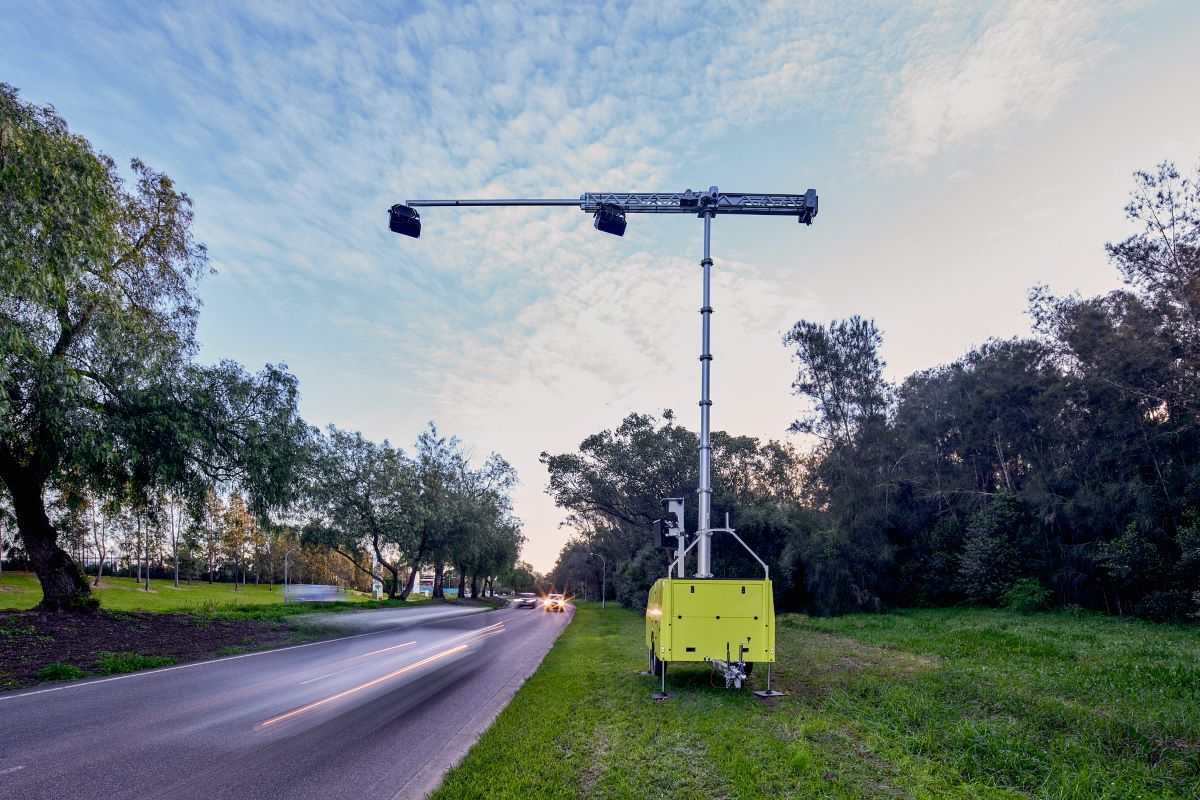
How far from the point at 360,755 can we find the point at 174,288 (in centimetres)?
1728

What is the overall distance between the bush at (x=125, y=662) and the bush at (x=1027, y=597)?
103ft

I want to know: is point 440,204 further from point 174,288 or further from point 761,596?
point 174,288

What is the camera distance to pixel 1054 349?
29.1m

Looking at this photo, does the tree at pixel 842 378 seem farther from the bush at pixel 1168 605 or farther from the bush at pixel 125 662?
the bush at pixel 125 662

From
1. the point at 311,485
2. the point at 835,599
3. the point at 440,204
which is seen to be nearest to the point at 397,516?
the point at 311,485

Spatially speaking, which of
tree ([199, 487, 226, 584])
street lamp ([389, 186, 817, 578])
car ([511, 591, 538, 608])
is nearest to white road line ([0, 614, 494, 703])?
tree ([199, 487, 226, 584])

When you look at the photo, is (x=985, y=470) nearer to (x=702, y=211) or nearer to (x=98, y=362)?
(x=702, y=211)

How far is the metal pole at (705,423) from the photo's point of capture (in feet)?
36.3

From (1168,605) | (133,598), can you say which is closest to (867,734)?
(1168,605)

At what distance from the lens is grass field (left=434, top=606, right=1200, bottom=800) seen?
5.36 m

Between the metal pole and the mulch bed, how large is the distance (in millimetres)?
10948

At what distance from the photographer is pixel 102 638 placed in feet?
46.7

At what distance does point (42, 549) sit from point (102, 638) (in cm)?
446

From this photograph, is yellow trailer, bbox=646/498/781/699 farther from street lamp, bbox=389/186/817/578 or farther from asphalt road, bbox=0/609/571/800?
asphalt road, bbox=0/609/571/800
